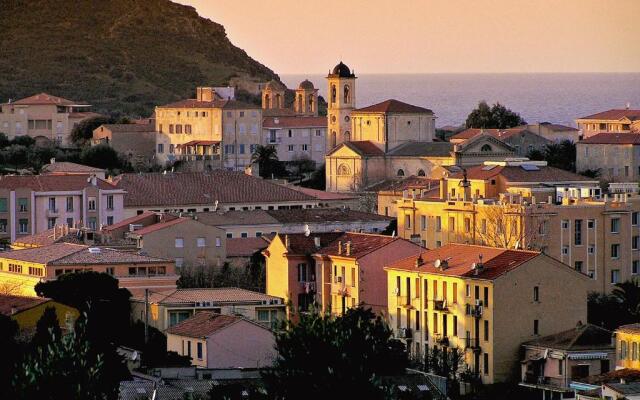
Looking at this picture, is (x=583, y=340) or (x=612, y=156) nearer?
(x=583, y=340)

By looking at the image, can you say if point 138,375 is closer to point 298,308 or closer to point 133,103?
point 298,308

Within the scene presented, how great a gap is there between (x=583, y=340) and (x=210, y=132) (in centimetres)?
5190

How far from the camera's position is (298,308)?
163ft

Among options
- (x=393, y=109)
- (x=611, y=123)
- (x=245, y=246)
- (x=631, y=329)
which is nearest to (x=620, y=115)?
(x=611, y=123)

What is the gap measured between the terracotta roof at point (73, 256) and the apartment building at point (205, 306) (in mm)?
2508

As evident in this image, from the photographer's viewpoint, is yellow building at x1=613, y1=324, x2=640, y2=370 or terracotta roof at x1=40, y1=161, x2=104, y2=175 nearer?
yellow building at x1=613, y1=324, x2=640, y2=370

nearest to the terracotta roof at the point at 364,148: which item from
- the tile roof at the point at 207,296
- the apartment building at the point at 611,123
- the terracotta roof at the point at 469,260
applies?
the apartment building at the point at 611,123

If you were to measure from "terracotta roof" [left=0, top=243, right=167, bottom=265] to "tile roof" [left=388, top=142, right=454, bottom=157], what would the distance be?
1170 inches

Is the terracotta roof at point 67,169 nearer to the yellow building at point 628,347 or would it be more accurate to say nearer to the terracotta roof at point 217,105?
the terracotta roof at point 217,105

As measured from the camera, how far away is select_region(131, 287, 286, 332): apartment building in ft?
157

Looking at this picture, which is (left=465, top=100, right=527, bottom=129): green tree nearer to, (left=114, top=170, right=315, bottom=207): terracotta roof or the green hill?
the green hill

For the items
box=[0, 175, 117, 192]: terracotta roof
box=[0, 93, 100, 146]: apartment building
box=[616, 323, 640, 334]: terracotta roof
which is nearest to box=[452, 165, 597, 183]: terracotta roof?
box=[0, 175, 117, 192]: terracotta roof

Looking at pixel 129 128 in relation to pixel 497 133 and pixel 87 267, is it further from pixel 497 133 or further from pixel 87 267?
pixel 87 267

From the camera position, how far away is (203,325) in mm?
45156
